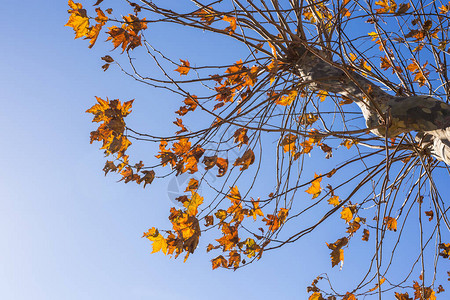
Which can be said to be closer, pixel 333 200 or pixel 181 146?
pixel 181 146

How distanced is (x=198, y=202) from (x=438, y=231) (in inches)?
57.2

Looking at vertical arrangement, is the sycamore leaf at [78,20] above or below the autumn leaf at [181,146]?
above

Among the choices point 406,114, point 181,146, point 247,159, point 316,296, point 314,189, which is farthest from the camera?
A: point 314,189

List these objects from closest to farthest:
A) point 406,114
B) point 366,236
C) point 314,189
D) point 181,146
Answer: point 406,114, point 181,146, point 314,189, point 366,236

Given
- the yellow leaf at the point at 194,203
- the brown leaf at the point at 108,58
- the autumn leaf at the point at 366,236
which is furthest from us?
the autumn leaf at the point at 366,236

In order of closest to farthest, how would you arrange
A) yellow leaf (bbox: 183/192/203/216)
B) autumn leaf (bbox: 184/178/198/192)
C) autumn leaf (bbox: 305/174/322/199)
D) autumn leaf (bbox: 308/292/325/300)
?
yellow leaf (bbox: 183/192/203/216)
autumn leaf (bbox: 184/178/198/192)
autumn leaf (bbox: 308/292/325/300)
autumn leaf (bbox: 305/174/322/199)

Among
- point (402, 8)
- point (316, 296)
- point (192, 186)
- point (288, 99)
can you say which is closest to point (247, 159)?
point (192, 186)

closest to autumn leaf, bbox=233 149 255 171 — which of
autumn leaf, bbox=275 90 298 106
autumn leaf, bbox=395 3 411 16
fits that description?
autumn leaf, bbox=275 90 298 106

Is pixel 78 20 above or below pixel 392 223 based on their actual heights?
above

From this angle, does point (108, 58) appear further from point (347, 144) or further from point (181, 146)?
point (347, 144)

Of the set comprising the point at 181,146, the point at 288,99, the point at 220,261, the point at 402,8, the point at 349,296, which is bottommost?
the point at 349,296

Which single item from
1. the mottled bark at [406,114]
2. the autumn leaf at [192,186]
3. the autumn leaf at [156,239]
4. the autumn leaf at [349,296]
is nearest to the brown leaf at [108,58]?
the autumn leaf at [192,186]

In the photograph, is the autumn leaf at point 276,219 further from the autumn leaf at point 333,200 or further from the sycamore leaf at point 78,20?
the sycamore leaf at point 78,20

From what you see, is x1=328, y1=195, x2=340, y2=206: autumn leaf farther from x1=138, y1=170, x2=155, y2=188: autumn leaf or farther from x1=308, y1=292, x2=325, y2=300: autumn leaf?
x1=138, y1=170, x2=155, y2=188: autumn leaf
